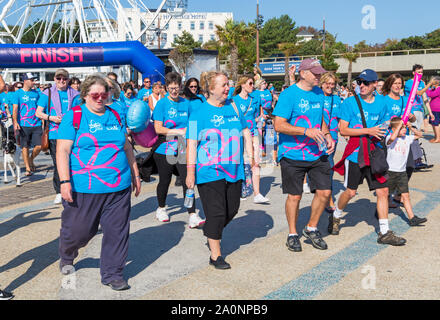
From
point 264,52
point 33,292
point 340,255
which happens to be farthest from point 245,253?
point 264,52

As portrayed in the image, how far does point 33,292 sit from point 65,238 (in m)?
0.47

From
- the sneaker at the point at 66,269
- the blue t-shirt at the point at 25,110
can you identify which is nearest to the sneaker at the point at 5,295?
the sneaker at the point at 66,269

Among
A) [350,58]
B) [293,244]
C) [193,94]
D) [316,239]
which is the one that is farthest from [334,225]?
[350,58]

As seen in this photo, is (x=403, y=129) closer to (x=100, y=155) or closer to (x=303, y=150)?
(x=303, y=150)

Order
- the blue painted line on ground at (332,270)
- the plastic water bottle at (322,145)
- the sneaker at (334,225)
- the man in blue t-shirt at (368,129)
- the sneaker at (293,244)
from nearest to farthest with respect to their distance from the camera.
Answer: the blue painted line on ground at (332,270) < the plastic water bottle at (322,145) < the sneaker at (293,244) < the man in blue t-shirt at (368,129) < the sneaker at (334,225)

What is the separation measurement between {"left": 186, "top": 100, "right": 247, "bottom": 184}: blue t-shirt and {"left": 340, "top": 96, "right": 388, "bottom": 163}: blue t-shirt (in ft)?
4.64

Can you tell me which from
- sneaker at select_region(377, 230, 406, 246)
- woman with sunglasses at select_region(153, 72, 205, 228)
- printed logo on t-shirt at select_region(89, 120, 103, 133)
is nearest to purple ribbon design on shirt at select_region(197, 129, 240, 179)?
printed logo on t-shirt at select_region(89, 120, 103, 133)

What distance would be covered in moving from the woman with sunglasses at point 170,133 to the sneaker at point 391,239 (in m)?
2.06

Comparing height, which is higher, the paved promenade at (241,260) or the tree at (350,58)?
the tree at (350,58)

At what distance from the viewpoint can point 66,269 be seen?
12.9ft

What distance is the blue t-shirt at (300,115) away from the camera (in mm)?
4484

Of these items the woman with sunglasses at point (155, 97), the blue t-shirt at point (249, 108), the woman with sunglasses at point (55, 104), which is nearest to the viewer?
the woman with sunglasses at point (55, 104)

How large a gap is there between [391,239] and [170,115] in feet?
9.43

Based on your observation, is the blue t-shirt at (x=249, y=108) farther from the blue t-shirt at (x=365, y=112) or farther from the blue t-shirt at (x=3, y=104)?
the blue t-shirt at (x=3, y=104)
